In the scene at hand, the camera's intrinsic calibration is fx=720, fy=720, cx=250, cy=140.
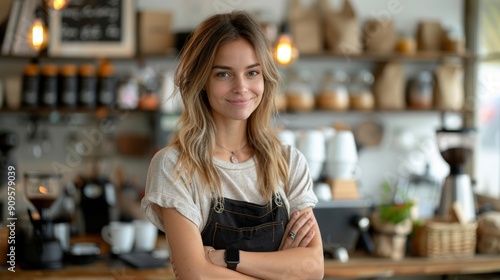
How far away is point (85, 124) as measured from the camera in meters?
5.22

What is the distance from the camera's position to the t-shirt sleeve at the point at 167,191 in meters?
1.86

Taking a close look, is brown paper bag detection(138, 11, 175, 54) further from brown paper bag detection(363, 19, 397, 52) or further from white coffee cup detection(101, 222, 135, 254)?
white coffee cup detection(101, 222, 135, 254)

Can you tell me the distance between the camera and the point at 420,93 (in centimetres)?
531

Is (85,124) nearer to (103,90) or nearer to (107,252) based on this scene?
(103,90)

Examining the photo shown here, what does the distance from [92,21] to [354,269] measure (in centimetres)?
271

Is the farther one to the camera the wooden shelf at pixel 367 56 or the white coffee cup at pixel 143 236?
the wooden shelf at pixel 367 56

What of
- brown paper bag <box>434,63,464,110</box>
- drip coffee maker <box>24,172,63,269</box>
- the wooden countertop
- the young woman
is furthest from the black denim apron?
brown paper bag <box>434,63,464,110</box>

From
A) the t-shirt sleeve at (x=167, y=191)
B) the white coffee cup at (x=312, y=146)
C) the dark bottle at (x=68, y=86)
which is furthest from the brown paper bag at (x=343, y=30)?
the t-shirt sleeve at (x=167, y=191)

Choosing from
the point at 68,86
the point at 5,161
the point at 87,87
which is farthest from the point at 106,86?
the point at 5,161

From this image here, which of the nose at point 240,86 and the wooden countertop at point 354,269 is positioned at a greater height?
the nose at point 240,86

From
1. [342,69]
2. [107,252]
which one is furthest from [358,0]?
[107,252]

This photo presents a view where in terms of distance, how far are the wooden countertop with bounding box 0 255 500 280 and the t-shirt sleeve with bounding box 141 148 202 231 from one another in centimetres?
141

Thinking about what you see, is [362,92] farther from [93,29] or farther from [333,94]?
[93,29]

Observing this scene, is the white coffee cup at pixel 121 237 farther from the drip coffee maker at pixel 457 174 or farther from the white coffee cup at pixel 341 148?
the drip coffee maker at pixel 457 174
